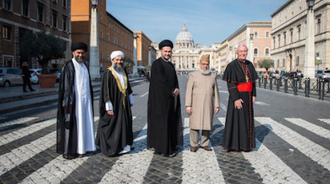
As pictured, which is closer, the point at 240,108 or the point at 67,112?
the point at 67,112

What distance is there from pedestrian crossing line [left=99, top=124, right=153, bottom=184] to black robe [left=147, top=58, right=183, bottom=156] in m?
0.30

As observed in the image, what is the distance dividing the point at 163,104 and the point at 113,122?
2.75 feet

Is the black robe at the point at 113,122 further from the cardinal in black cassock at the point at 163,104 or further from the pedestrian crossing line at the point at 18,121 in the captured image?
the pedestrian crossing line at the point at 18,121

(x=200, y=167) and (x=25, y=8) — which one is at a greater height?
(x=25, y=8)

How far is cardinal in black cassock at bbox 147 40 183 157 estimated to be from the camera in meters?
4.38

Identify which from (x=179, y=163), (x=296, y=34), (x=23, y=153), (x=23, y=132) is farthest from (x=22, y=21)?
(x=296, y=34)

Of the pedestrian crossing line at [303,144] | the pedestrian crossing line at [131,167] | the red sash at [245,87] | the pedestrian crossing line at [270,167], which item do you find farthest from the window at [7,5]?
the pedestrian crossing line at [270,167]

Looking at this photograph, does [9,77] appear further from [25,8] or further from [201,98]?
[201,98]

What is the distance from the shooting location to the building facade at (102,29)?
131ft

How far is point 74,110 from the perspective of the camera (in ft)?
14.0

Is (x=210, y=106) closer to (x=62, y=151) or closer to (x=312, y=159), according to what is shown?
(x=312, y=159)

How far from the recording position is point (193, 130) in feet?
15.6

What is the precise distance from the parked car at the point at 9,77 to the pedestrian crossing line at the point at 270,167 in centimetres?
1856

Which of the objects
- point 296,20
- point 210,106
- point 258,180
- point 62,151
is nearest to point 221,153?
point 210,106
